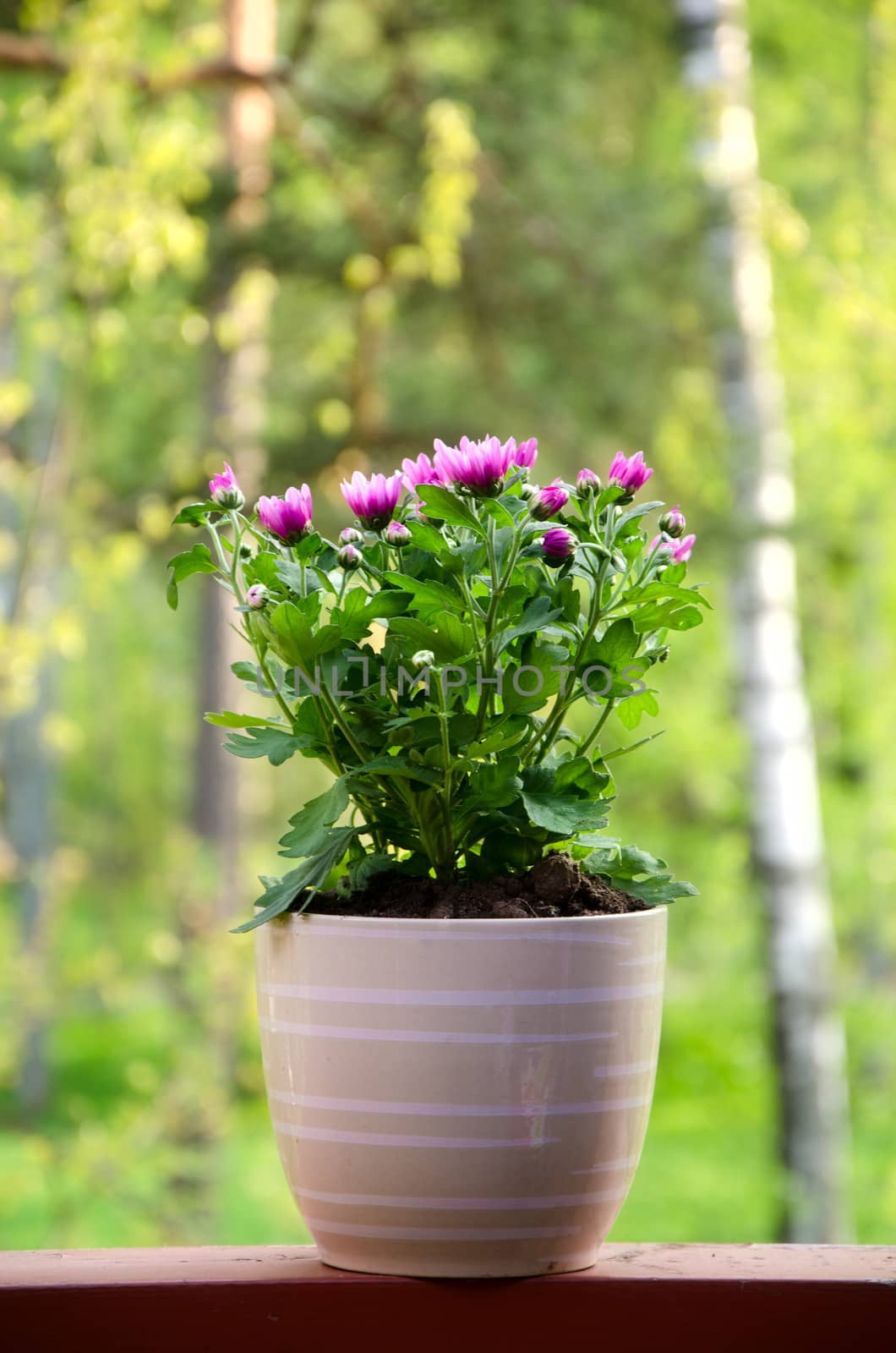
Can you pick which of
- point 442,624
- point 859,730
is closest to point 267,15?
point 859,730

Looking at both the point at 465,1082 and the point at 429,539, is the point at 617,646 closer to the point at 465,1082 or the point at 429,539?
the point at 429,539

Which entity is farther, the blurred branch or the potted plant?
the blurred branch

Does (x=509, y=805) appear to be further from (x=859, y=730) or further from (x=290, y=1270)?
(x=859, y=730)

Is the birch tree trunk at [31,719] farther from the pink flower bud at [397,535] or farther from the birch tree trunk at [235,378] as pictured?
the pink flower bud at [397,535]

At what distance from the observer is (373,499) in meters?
0.65

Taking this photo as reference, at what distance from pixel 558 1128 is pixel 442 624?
22 centimetres

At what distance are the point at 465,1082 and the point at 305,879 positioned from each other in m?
0.11

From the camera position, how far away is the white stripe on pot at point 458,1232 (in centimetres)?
59

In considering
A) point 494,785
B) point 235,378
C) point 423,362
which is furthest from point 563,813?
point 423,362

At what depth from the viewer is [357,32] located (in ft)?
15.5

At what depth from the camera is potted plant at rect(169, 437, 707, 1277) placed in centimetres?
58

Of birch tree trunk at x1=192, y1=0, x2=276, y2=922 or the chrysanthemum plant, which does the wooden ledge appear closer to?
the chrysanthemum plant

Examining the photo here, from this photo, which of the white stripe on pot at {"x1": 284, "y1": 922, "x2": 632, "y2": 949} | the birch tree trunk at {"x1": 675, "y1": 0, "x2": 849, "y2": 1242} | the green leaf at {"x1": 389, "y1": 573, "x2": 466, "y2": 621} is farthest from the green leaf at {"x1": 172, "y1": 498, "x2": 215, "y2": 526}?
the birch tree trunk at {"x1": 675, "y1": 0, "x2": 849, "y2": 1242}

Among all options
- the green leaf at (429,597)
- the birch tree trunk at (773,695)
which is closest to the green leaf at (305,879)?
the green leaf at (429,597)
